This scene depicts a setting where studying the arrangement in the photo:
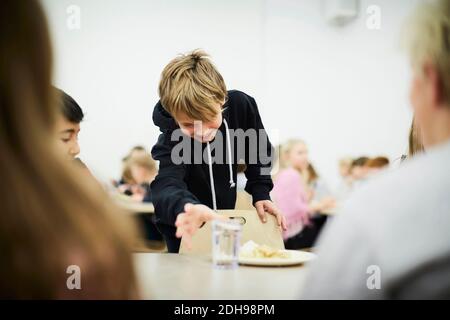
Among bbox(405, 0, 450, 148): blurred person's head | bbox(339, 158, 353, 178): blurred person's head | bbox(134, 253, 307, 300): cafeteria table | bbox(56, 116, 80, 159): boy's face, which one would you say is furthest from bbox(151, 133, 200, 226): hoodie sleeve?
bbox(405, 0, 450, 148): blurred person's head

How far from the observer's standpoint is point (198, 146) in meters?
1.84

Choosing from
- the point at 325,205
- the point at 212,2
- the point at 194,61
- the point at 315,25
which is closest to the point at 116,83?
the point at 194,61

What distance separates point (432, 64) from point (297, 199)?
1.51 metres

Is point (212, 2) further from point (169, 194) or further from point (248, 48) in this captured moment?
point (169, 194)

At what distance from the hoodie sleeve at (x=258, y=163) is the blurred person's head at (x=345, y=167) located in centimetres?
35

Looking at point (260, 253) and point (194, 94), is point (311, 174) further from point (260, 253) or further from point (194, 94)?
point (260, 253)

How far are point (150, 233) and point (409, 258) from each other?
52.5 inches

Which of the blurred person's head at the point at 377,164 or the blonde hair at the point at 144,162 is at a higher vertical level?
the blonde hair at the point at 144,162

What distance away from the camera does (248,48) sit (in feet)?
6.53

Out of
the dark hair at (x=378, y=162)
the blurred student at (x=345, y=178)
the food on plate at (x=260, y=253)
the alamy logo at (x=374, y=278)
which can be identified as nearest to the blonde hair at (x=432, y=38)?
the alamy logo at (x=374, y=278)

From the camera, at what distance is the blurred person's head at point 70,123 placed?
5.94 feet

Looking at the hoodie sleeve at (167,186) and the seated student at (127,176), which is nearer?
the hoodie sleeve at (167,186)

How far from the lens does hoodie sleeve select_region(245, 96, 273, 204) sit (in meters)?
1.89

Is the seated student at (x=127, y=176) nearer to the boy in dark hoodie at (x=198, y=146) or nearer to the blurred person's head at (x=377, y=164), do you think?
the boy in dark hoodie at (x=198, y=146)
